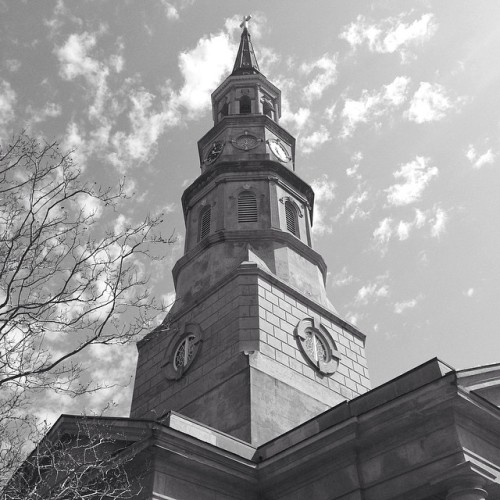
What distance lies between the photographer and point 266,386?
19266mm

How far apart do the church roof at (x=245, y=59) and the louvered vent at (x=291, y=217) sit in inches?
456

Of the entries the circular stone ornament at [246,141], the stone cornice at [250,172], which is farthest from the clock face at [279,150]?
the stone cornice at [250,172]

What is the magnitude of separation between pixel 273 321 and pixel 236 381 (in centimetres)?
287

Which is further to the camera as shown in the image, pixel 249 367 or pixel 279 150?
pixel 279 150

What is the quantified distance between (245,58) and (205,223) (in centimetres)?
1662

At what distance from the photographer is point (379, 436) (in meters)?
14.0

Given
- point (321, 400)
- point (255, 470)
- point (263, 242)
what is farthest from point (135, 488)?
point (263, 242)

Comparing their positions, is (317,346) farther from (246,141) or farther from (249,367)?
(246,141)

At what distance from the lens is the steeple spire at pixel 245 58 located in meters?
37.0

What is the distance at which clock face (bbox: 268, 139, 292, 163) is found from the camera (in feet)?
99.3

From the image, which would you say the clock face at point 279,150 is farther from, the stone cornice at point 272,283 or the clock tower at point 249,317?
the stone cornice at point 272,283

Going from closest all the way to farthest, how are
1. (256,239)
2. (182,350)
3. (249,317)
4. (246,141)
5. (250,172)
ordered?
(249,317) → (182,350) → (256,239) → (250,172) → (246,141)

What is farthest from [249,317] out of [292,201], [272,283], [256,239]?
[292,201]

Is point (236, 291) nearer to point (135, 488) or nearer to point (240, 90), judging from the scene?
point (135, 488)
